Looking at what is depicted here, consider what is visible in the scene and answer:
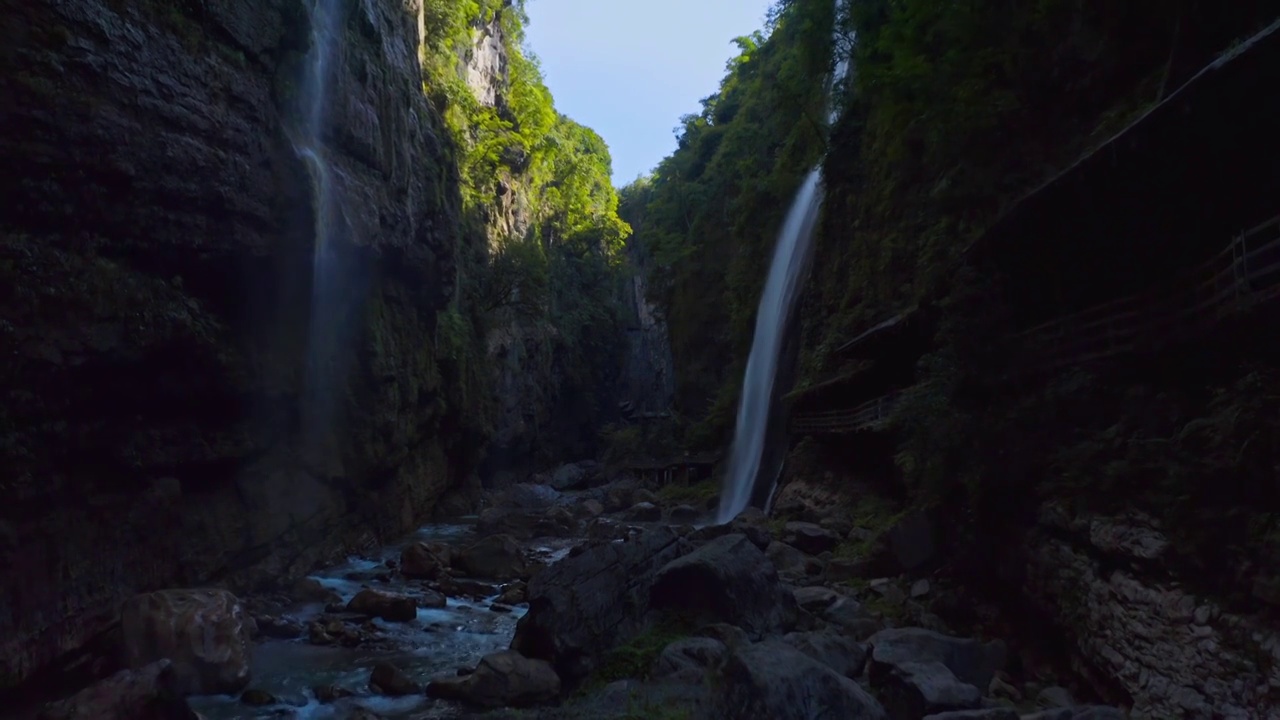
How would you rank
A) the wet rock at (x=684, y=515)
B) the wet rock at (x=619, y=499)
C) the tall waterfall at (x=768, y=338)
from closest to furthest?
the wet rock at (x=684, y=515) < the tall waterfall at (x=768, y=338) < the wet rock at (x=619, y=499)

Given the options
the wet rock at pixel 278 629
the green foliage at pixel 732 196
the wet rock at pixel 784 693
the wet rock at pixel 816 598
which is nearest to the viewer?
the wet rock at pixel 784 693

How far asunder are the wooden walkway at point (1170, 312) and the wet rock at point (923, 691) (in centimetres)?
345

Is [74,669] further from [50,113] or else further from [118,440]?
[50,113]

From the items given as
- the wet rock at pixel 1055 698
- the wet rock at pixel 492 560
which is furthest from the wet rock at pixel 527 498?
the wet rock at pixel 1055 698

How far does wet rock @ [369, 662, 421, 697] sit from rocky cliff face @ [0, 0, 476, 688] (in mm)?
3501

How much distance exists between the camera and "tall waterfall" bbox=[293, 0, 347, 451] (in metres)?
→ 13.6

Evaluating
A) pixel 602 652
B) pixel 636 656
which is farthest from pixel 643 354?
pixel 636 656

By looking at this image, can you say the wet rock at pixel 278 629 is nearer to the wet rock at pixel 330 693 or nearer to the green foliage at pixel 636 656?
the wet rock at pixel 330 693

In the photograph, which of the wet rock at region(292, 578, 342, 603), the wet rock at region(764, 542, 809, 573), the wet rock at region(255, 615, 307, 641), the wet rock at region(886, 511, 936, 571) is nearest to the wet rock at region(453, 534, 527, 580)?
the wet rock at region(292, 578, 342, 603)

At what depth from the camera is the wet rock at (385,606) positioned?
1076 centimetres

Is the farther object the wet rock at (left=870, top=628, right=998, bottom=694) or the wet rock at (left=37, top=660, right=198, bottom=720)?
the wet rock at (left=870, top=628, right=998, bottom=694)

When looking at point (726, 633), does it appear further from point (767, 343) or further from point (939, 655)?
point (767, 343)

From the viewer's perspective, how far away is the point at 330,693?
7578mm

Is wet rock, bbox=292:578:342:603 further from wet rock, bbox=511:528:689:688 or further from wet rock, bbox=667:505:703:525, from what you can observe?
wet rock, bbox=667:505:703:525
